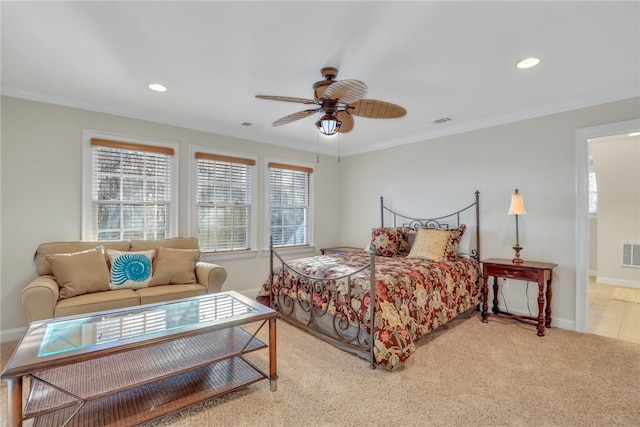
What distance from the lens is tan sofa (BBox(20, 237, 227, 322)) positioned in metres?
2.67

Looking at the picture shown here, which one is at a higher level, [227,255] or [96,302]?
[227,255]

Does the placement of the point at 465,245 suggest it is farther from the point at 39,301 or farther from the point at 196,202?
the point at 39,301

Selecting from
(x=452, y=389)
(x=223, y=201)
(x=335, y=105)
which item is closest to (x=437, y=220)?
(x=452, y=389)

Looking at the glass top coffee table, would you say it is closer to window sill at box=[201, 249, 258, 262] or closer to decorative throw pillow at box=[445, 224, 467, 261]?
window sill at box=[201, 249, 258, 262]

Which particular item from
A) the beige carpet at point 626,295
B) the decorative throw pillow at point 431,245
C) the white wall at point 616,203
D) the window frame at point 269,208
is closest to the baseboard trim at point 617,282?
the white wall at point 616,203

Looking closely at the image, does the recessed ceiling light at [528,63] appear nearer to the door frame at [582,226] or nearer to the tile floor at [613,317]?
the door frame at [582,226]

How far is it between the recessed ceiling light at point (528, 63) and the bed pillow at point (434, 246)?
1.96m

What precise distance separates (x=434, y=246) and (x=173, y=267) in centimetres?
301

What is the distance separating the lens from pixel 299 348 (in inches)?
116

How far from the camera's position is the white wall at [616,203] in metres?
4.96

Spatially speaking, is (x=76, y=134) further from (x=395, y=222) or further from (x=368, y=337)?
(x=395, y=222)

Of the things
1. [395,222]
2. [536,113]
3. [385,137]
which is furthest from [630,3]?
[395,222]

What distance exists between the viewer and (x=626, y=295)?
4816 mm

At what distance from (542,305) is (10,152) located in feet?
18.2
